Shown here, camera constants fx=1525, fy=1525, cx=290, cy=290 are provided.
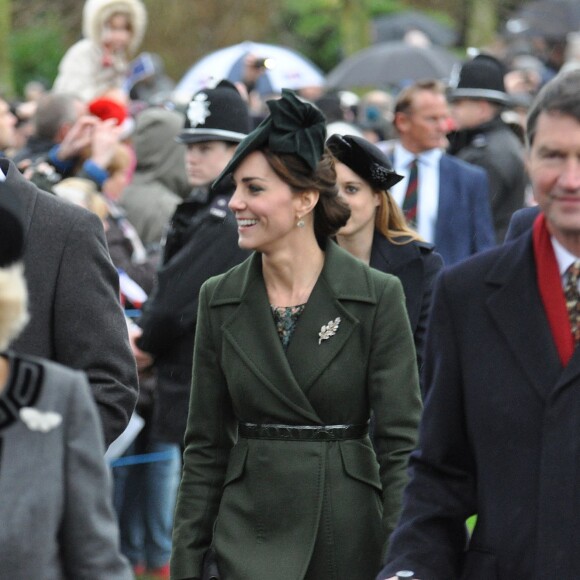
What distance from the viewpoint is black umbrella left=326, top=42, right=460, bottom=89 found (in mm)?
20953

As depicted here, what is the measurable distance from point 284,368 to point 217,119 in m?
2.96

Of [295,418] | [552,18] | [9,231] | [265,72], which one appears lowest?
[552,18]

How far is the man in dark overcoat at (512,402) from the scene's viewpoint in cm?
348

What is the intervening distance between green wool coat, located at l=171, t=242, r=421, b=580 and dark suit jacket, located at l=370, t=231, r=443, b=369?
1299 millimetres

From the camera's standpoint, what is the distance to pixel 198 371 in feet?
17.1

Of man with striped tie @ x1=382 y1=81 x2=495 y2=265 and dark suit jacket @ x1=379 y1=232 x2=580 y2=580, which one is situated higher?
dark suit jacket @ x1=379 y1=232 x2=580 y2=580

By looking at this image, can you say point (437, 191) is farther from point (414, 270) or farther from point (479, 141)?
point (414, 270)

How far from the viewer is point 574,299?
354 centimetres

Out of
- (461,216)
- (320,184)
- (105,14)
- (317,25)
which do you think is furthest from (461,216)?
(317,25)

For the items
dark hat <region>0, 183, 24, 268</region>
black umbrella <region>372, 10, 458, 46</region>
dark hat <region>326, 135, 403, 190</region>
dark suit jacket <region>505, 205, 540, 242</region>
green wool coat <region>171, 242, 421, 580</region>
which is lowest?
black umbrella <region>372, 10, 458, 46</region>

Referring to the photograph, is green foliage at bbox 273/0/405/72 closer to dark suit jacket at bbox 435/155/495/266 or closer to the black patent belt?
dark suit jacket at bbox 435/155/495/266

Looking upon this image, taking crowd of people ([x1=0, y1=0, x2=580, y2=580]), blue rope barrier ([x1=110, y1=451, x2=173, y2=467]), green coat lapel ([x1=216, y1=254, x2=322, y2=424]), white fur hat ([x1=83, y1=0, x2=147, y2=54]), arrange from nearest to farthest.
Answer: crowd of people ([x1=0, y1=0, x2=580, y2=580]) < green coat lapel ([x1=216, y1=254, x2=322, y2=424]) < blue rope barrier ([x1=110, y1=451, x2=173, y2=467]) < white fur hat ([x1=83, y1=0, x2=147, y2=54])

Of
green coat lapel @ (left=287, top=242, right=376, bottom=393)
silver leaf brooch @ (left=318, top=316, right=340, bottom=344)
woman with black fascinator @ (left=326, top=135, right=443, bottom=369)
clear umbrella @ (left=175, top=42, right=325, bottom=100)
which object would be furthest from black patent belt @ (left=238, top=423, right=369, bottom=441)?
clear umbrella @ (left=175, top=42, right=325, bottom=100)

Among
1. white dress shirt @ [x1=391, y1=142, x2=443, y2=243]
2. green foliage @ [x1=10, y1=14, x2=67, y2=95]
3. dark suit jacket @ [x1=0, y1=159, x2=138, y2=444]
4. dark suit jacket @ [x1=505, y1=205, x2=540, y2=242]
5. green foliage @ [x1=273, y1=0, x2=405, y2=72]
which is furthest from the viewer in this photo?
green foliage @ [x1=273, y1=0, x2=405, y2=72]
